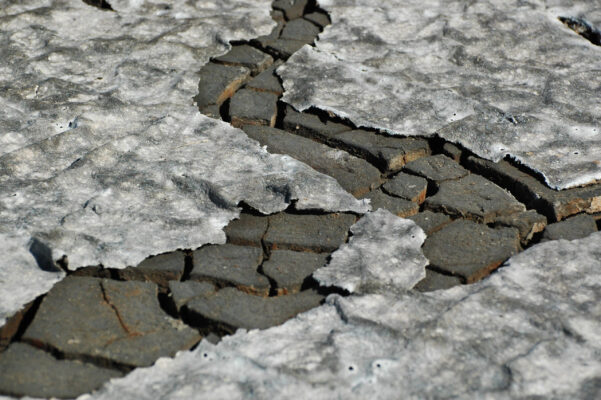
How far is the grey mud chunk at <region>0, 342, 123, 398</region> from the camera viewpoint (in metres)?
1.94

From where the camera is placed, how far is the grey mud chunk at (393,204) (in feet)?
9.09

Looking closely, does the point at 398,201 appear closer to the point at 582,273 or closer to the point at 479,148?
the point at 479,148

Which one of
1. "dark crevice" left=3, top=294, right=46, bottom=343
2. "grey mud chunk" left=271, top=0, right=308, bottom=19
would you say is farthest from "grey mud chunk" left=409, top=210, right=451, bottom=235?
"grey mud chunk" left=271, top=0, right=308, bottom=19

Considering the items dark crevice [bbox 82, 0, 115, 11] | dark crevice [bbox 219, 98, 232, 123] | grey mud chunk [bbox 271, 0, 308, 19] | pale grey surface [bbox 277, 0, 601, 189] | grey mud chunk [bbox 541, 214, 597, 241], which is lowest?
dark crevice [bbox 219, 98, 232, 123]

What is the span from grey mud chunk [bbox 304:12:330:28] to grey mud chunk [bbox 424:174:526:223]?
150 centimetres

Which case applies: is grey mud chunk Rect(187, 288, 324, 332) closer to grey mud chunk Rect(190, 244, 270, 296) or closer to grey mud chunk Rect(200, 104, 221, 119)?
grey mud chunk Rect(190, 244, 270, 296)

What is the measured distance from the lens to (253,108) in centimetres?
334

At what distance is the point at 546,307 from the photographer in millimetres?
2275

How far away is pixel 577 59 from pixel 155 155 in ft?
7.07

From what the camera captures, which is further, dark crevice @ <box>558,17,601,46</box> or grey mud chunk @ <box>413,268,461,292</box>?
dark crevice @ <box>558,17,601,46</box>

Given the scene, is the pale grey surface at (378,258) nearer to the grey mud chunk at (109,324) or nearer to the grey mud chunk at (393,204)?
the grey mud chunk at (393,204)

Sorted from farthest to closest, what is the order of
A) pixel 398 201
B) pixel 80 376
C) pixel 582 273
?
pixel 398 201, pixel 582 273, pixel 80 376

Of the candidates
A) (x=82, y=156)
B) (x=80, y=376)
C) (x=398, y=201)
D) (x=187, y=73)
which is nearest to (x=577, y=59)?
(x=398, y=201)

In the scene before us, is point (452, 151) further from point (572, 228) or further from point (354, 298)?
point (354, 298)
